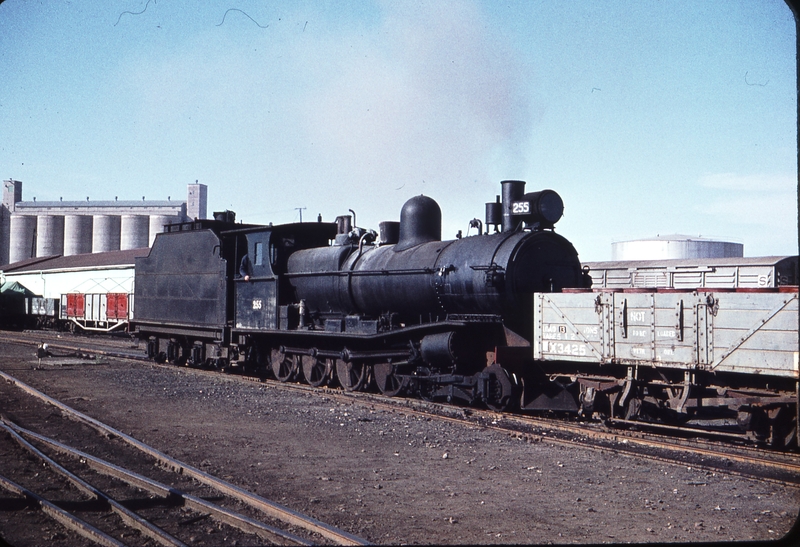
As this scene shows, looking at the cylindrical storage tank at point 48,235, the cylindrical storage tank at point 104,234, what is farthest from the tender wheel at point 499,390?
the cylindrical storage tank at point 48,235

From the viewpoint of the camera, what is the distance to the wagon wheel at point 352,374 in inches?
598

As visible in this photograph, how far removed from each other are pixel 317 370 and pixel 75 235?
75.2 m

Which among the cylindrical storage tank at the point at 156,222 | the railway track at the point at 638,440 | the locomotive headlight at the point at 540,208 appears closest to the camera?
the railway track at the point at 638,440

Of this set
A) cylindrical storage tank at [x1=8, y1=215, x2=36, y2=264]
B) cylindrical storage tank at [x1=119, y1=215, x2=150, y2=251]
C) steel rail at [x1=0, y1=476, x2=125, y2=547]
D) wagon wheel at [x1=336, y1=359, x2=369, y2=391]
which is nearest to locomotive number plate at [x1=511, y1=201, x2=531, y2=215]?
wagon wheel at [x1=336, y1=359, x2=369, y2=391]

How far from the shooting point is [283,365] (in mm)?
17656

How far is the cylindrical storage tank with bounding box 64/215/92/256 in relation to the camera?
270 feet

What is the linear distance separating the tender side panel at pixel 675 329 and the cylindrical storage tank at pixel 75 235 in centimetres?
8097

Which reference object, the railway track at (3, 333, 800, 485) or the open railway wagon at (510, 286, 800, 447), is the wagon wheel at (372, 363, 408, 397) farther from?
the open railway wagon at (510, 286, 800, 447)

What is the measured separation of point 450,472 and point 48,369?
15385mm

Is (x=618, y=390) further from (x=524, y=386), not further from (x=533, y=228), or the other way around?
(x=533, y=228)

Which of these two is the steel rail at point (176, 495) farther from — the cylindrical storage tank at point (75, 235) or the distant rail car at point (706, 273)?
the cylindrical storage tank at point (75, 235)

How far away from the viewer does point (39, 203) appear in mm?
93125

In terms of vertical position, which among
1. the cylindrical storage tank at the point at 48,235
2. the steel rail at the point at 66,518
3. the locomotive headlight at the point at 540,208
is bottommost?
the steel rail at the point at 66,518

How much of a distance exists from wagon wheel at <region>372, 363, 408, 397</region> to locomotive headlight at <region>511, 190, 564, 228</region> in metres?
4.08
